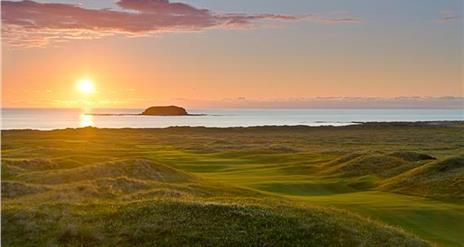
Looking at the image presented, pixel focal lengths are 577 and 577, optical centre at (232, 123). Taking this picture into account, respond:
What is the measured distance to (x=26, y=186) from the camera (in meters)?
34.8

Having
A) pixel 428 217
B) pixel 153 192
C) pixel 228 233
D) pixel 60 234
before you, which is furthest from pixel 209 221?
pixel 428 217

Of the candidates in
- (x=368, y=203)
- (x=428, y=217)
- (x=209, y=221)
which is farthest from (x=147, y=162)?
(x=209, y=221)

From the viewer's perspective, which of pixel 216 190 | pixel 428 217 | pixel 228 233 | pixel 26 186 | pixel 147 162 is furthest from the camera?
pixel 147 162

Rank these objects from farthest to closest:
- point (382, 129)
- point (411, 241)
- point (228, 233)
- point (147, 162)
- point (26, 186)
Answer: point (382, 129) → point (147, 162) → point (26, 186) → point (411, 241) → point (228, 233)

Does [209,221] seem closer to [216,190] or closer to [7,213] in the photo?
[7,213]

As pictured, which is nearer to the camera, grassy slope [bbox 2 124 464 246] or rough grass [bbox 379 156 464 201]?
grassy slope [bbox 2 124 464 246]

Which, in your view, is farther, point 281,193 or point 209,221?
point 281,193

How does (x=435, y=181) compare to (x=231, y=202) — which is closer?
(x=231, y=202)

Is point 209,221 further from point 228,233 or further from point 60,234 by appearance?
point 60,234

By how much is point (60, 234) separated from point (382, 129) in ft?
536

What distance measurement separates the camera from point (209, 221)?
21.4m

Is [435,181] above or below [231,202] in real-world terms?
below

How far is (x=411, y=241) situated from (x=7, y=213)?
15588mm

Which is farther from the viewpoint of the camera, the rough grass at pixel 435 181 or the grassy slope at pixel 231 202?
the rough grass at pixel 435 181
